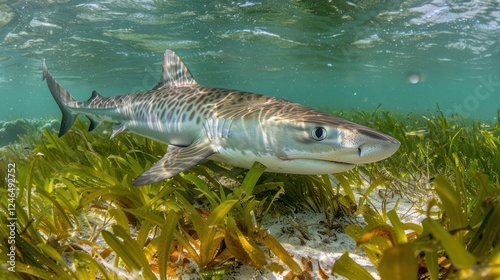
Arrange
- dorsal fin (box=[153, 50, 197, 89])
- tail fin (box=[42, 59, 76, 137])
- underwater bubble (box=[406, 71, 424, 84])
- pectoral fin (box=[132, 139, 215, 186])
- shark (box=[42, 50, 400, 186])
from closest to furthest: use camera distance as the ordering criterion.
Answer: shark (box=[42, 50, 400, 186]) < pectoral fin (box=[132, 139, 215, 186]) < dorsal fin (box=[153, 50, 197, 89]) < tail fin (box=[42, 59, 76, 137]) < underwater bubble (box=[406, 71, 424, 84])

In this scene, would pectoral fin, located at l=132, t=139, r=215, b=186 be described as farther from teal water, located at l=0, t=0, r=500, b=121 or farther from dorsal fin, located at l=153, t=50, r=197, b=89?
teal water, located at l=0, t=0, r=500, b=121

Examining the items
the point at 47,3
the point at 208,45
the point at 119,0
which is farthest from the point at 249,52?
the point at 47,3

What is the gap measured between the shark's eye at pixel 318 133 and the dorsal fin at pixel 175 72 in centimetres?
294

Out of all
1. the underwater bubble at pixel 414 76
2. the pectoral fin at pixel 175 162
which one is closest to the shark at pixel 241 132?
the pectoral fin at pixel 175 162

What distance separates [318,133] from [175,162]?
1252 mm

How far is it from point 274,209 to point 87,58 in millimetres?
28380

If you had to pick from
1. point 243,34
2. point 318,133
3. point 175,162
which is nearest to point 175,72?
point 175,162

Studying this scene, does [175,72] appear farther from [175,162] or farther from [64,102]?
[175,162]

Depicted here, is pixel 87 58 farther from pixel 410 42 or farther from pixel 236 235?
pixel 236 235

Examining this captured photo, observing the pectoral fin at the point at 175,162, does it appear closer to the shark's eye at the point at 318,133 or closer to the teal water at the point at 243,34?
the shark's eye at the point at 318,133

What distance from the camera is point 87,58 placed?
2683cm

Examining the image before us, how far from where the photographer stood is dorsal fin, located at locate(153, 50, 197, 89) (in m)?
5.00

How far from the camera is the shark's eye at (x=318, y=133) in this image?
2392 mm

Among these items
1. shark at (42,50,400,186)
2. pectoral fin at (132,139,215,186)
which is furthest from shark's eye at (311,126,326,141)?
pectoral fin at (132,139,215,186)
